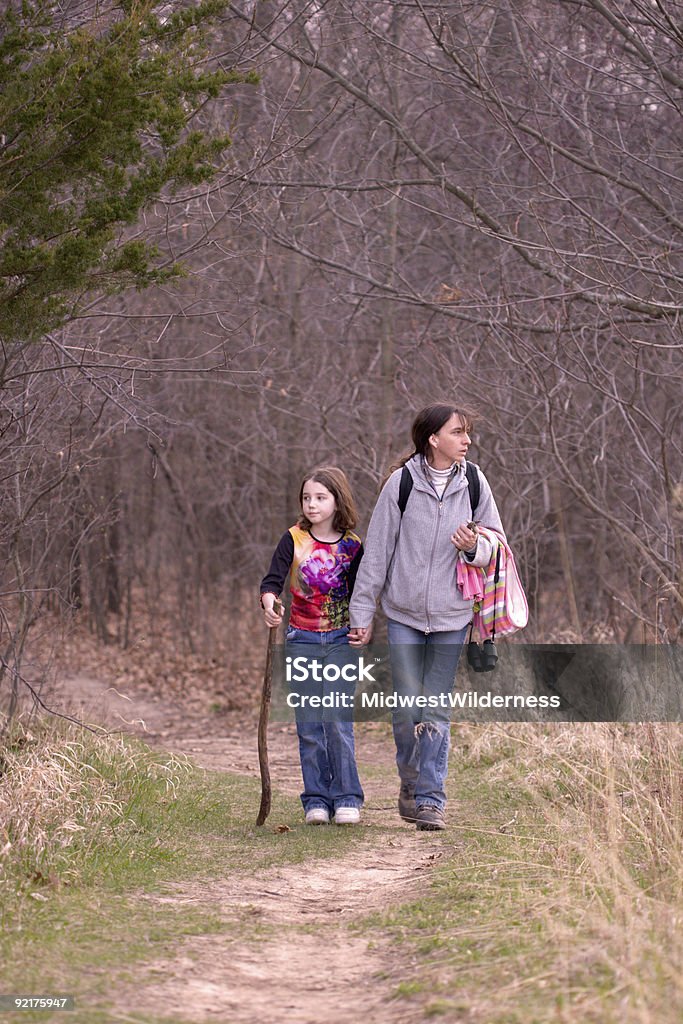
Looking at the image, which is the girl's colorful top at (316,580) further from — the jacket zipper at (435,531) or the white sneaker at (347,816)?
the white sneaker at (347,816)

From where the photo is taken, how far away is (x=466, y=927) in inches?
179

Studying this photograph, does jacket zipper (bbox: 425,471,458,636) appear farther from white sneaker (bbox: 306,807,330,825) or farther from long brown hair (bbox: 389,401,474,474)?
white sneaker (bbox: 306,807,330,825)

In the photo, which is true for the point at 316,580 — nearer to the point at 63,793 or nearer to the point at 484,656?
the point at 484,656

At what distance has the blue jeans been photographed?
253 inches

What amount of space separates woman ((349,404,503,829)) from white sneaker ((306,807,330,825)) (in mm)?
460

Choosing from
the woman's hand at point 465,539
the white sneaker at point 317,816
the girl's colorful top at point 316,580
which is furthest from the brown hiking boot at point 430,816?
the woman's hand at point 465,539

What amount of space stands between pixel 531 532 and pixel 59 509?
4.16 m

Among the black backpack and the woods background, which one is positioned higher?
the woods background

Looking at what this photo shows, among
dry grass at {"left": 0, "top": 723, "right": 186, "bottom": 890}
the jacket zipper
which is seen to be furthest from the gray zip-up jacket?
dry grass at {"left": 0, "top": 723, "right": 186, "bottom": 890}

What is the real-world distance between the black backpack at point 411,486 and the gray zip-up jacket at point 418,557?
0.02 meters

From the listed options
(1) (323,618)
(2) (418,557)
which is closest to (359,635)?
(1) (323,618)

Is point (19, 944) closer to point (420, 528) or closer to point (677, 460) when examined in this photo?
point (420, 528)

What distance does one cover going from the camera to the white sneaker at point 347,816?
21.6ft

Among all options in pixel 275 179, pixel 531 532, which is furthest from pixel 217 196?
pixel 531 532
